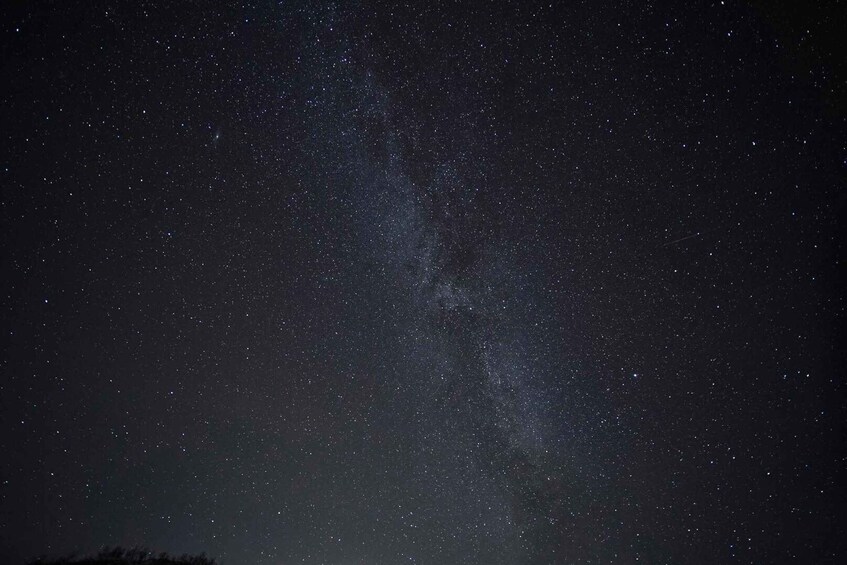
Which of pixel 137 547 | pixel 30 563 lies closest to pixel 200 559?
pixel 137 547

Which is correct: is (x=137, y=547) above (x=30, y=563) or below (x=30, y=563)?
above

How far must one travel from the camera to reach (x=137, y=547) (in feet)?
28.1

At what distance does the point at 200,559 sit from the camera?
326 inches

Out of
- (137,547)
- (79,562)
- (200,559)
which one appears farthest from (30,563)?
(200,559)

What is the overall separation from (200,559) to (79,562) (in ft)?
6.12

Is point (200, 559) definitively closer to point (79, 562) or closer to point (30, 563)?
point (79, 562)

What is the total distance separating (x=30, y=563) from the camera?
22.6 ft

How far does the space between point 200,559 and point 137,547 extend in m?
1.38

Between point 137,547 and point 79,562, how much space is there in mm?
1480

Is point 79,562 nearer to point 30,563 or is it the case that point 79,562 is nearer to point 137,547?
point 30,563

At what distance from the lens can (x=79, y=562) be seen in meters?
7.21

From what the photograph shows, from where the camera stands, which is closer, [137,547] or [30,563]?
[30,563]

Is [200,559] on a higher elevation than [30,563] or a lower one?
higher

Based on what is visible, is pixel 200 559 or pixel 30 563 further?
pixel 200 559
